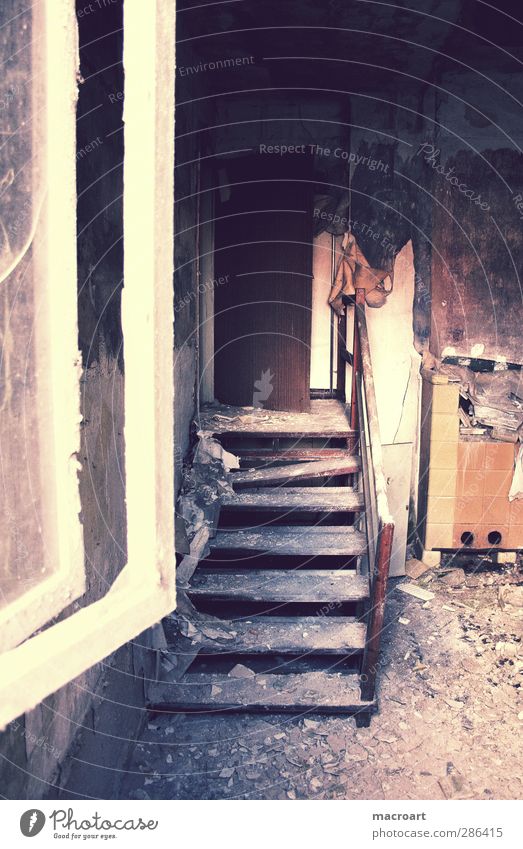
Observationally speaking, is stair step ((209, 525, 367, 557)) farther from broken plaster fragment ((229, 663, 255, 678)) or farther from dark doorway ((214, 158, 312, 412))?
dark doorway ((214, 158, 312, 412))

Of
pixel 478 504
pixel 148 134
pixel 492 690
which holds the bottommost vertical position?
pixel 492 690

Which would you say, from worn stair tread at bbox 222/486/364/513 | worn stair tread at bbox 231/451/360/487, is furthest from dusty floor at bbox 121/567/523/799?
worn stair tread at bbox 231/451/360/487

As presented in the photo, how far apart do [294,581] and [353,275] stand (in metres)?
2.53

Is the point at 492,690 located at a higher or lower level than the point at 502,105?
lower

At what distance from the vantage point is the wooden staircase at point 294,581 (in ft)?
11.8

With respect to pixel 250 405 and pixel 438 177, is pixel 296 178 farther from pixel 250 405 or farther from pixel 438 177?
pixel 250 405

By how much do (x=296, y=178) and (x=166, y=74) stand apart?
4338mm

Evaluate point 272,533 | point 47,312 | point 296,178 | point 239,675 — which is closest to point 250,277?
point 296,178

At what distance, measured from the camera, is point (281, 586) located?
4004 mm

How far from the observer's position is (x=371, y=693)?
360 cm

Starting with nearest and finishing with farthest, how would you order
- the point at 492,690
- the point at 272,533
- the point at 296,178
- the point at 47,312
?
the point at 47,312, the point at 492,690, the point at 272,533, the point at 296,178
